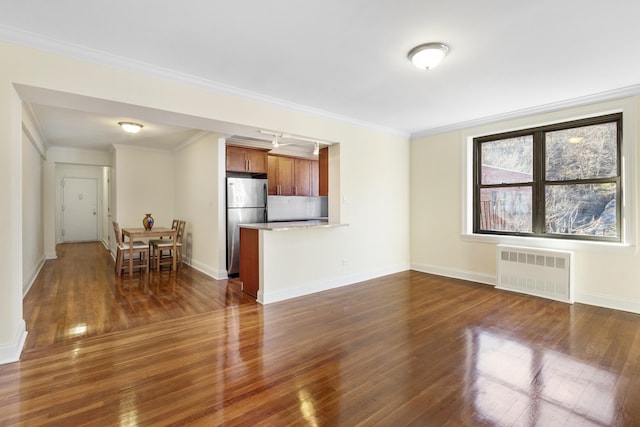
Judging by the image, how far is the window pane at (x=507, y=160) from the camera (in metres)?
4.39

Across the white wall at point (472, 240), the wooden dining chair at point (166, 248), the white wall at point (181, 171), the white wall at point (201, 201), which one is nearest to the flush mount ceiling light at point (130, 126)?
the white wall at point (201, 201)

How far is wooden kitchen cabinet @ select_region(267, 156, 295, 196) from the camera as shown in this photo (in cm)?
613

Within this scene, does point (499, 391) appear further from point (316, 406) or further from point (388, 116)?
point (388, 116)

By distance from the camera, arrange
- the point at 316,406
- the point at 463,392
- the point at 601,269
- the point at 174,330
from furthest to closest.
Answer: the point at 601,269, the point at 174,330, the point at 463,392, the point at 316,406

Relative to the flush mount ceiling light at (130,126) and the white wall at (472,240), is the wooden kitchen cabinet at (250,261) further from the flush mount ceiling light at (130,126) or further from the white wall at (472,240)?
the white wall at (472,240)

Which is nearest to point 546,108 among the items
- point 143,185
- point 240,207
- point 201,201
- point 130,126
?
point 240,207

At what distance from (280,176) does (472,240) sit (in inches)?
147

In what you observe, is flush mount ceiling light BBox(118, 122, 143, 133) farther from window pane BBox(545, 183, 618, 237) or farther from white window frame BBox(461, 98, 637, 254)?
window pane BBox(545, 183, 618, 237)

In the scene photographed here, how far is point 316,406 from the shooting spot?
6.03ft

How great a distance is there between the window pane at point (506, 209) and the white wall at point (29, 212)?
6710 millimetres

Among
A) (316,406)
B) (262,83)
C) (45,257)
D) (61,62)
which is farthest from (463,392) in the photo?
(45,257)

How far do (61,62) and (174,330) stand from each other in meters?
2.50

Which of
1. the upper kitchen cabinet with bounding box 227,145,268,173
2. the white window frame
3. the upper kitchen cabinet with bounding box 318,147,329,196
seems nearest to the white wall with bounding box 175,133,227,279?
the upper kitchen cabinet with bounding box 227,145,268,173

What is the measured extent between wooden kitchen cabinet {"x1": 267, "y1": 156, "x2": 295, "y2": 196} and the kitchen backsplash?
0.17m
